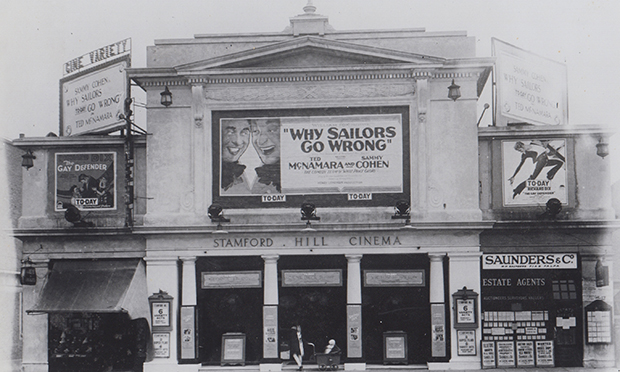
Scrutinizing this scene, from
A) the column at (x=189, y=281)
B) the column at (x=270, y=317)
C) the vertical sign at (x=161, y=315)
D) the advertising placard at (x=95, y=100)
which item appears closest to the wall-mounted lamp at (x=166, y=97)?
the advertising placard at (x=95, y=100)

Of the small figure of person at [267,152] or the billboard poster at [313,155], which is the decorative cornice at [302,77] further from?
the small figure of person at [267,152]

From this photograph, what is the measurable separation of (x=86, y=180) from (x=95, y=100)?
351 centimetres

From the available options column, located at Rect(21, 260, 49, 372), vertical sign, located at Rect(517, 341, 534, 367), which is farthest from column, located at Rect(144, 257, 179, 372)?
vertical sign, located at Rect(517, 341, 534, 367)

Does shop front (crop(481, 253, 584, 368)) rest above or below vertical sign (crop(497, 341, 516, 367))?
above

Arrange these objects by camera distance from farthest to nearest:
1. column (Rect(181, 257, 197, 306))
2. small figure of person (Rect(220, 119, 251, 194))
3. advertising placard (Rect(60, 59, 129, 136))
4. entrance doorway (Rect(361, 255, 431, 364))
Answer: advertising placard (Rect(60, 59, 129, 136)) < small figure of person (Rect(220, 119, 251, 194)) < entrance doorway (Rect(361, 255, 431, 364)) < column (Rect(181, 257, 197, 306))

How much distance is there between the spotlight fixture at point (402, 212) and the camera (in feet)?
71.9

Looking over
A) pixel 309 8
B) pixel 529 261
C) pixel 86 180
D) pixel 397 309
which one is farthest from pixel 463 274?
pixel 86 180

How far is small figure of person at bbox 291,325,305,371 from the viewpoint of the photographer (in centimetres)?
2203

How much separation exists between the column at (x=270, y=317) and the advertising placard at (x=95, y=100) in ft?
24.5

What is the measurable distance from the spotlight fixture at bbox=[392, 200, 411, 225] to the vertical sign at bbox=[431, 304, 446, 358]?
2.99 metres

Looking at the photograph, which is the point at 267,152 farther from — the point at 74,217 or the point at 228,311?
the point at 74,217

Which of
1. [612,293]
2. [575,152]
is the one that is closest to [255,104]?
[575,152]

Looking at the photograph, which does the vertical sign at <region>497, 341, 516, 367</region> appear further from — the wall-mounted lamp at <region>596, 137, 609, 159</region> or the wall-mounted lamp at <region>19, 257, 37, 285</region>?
the wall-mounted lamp at <region>19, 257, 37, 285</region>

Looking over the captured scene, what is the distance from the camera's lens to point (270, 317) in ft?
73.9
